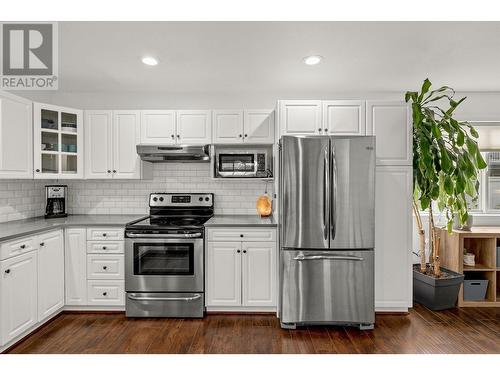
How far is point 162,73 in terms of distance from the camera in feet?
10.6

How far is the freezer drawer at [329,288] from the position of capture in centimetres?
283

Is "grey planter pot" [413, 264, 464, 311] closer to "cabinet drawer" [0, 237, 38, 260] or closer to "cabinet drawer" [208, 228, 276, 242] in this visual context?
"cabinet drawer" [208, 228, 276, 242]

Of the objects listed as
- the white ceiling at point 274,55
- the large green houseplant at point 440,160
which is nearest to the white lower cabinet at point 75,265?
the white ceiling at point 274,55

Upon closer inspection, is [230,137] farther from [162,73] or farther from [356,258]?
[356,258]

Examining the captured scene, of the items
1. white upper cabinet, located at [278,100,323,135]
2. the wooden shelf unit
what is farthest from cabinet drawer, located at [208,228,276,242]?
the wooden shelf unit

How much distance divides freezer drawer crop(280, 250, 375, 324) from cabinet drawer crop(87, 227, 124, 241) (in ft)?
5.34

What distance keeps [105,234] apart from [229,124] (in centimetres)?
170

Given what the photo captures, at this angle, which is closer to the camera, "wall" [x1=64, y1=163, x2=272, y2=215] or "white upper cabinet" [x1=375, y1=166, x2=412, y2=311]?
"white upper cabinet" [x1=375, y1=166, x2=412, y2=311]

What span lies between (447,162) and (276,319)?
2.20 m

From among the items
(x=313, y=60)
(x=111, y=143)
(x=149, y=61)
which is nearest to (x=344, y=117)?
(x=313, y=60)

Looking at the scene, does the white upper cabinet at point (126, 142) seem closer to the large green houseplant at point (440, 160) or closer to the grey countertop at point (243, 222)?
the grey countertop at point (243, 222)

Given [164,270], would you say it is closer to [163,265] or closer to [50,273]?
[163,265]

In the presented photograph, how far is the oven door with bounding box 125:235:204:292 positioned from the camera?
3.11m

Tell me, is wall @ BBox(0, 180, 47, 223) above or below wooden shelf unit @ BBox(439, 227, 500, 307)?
above
